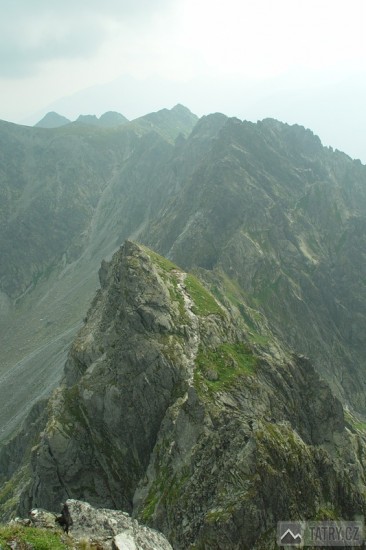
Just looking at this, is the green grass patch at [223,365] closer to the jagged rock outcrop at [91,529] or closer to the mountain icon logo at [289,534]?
the mountain icon logo at [289,534]

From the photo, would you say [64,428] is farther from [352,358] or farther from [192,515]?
[352,358]

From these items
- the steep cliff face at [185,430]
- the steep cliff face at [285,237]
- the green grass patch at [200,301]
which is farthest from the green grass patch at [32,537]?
the steep cliff face at [285,237]

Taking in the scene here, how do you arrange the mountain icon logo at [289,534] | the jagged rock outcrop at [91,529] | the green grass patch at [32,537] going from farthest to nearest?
the mountain icon logo at [289,534] < the jagged rock outcrop at [91,529] < the green grass patch at [32,537]

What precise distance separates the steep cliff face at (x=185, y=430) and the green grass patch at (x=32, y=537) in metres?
14.6

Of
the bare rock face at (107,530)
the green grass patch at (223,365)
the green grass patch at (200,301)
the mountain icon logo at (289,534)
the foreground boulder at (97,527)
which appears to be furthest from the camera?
the green grass patch at (200,301)

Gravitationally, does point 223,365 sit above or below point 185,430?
above

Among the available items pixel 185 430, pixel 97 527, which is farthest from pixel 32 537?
pixel 185 430

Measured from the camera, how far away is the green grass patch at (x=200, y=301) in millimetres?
58769

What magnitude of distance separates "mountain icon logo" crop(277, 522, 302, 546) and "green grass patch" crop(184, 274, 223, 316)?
3095cm

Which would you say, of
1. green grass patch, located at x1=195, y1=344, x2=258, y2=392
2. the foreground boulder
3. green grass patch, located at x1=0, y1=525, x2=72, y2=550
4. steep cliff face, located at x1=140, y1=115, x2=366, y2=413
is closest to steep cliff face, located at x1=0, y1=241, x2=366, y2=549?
green grass patch, located at x1=195, y1=344, x2=258, y2=392

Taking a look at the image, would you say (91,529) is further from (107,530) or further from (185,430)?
Answer: (185,430)

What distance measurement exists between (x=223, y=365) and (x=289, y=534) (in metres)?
21.6

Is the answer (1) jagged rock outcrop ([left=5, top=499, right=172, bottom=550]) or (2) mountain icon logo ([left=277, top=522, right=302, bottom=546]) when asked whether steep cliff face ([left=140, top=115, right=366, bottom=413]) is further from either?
(1) jagged rock outcrop ([left=5, top=499, right=172, bottom=550])

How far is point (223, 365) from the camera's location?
4894 cm
